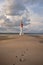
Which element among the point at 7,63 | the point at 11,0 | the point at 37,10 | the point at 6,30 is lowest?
the point at 7,63

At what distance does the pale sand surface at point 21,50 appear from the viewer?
7.59 feet

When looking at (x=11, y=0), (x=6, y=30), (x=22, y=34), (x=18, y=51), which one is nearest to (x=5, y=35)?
(x=6, y=30)

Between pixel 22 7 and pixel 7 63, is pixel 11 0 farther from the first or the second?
pixel 7 63

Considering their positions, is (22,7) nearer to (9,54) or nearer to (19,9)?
(19,9)

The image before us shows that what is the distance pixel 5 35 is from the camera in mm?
2977

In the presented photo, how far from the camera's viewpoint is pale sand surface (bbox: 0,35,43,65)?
231cm

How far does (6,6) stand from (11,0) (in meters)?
0.17

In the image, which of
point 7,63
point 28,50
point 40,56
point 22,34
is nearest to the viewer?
point 7,63

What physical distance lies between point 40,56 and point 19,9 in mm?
1056

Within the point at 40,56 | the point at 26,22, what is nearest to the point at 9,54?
the point at 40,56

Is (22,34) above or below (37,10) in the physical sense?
below

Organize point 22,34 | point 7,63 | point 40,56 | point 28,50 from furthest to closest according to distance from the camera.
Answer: point 22,34 → point 28,50 → point 40,56 → point 7,63

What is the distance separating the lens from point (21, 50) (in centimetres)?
265

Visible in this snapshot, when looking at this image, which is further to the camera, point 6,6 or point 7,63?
point 6,6
